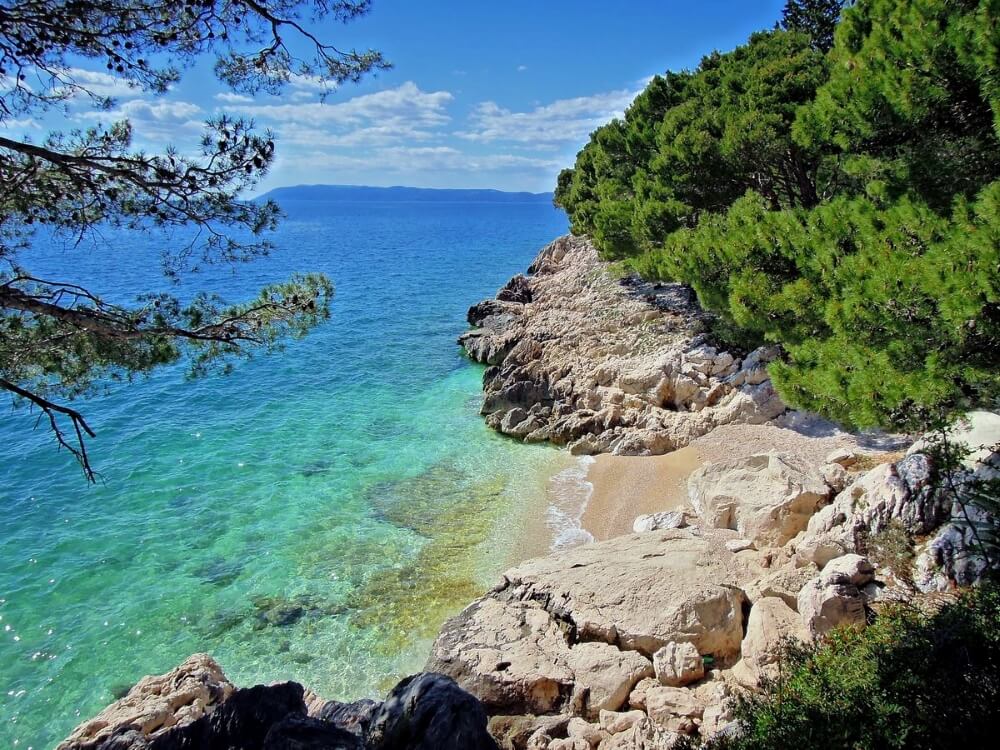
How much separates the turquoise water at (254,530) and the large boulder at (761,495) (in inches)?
182

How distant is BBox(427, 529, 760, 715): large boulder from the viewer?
786 cm

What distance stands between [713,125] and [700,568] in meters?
14.4

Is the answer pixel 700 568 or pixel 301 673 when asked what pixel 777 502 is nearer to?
pixel 700 568

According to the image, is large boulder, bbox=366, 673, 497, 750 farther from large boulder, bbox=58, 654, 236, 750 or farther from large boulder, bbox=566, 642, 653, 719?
large boulder, bbox=58, 654, 236, 750

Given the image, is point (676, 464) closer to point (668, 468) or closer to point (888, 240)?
point (668, 468)

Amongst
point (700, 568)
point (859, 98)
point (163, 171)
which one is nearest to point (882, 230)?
point (859, 98)

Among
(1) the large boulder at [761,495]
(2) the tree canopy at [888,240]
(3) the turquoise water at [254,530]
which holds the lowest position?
(3) the turquoise water at [254,530]

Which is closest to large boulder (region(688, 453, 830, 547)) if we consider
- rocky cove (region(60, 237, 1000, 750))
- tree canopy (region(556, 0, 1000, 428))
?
rocky cove (region(60, 237, 1000, 750))

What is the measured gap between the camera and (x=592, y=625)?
8.75 metres

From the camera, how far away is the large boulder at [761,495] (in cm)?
1030

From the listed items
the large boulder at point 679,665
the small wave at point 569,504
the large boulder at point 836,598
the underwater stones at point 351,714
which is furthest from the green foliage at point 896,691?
the small wave at point 569,504

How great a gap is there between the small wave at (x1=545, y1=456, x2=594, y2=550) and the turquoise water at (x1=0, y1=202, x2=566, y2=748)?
0.64 meters

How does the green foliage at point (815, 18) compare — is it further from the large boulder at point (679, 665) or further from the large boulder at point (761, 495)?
the large boulder at point (679, 665)

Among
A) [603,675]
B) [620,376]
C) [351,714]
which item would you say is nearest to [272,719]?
[351,714]
